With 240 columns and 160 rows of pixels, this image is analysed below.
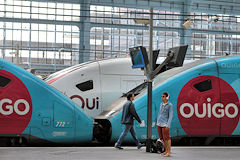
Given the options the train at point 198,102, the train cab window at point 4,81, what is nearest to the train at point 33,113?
the train cab window at point 4,81

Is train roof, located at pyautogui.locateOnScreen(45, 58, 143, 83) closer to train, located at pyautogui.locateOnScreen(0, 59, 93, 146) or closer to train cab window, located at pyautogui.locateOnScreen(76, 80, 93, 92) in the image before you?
train cab window, located at pyautogui.locateOnScreen(76, 80, 93, 92)

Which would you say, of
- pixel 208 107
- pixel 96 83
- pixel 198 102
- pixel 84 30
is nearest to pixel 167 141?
pixel 198 102

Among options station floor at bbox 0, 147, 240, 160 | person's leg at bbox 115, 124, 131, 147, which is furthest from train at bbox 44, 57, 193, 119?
station floor at bbox 0, 147, 240, 160

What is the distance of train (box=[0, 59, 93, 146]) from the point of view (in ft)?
39.5

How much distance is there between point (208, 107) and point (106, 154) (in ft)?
14.5

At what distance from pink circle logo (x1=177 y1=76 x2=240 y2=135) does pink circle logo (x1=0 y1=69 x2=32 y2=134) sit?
461cm

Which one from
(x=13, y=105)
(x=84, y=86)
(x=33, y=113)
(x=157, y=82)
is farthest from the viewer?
(x=84, y=86)

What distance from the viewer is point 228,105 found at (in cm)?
1378

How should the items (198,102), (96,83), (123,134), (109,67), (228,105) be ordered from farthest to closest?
(109,67), (96,83), (228,105), (198,102), (123,134)

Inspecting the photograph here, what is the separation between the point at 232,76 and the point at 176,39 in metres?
29.9

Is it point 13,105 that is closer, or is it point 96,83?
point 13,105

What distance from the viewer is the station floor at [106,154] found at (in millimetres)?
9867

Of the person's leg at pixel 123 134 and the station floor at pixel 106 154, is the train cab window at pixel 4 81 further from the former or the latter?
the person's leg at pixel 123 134

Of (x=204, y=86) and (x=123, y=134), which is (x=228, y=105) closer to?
(x=204, y=86)
